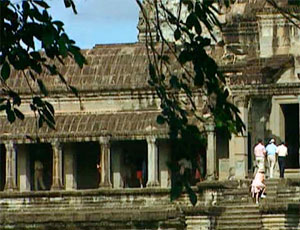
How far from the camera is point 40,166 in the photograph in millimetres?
59000

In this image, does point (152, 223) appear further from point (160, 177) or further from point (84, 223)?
point (160, 177)

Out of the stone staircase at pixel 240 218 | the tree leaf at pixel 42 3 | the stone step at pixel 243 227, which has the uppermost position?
the tree leaf at pixel 42 3

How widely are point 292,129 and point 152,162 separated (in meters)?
4.73

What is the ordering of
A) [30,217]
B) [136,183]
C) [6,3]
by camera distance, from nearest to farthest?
[6,3]
[30,217]
[136,183]

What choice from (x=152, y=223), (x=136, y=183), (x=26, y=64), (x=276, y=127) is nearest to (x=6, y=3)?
(x=26, y=64)

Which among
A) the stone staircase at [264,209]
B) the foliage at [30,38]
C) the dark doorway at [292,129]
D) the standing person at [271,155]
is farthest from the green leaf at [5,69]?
the dark doorway at [292,129]

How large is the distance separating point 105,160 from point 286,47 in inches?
267

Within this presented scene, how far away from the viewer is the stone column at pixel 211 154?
5444 centimetres

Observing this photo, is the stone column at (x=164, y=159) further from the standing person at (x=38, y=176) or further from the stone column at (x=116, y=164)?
the standing person at (x=38, y=176)

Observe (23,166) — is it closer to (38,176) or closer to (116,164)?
(38,176)

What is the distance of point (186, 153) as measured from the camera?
60.1ft

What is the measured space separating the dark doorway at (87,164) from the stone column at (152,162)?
2911 mm

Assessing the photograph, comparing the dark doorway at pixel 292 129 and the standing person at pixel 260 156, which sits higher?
the dark doorway at pixel 292 129

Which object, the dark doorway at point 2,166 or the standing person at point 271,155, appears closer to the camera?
the standing person at point 271,155
